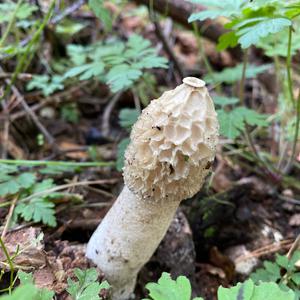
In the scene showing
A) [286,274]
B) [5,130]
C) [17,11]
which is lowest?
[286,274]

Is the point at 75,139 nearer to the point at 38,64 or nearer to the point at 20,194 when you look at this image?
the point at 38,64

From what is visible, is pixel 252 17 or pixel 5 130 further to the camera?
pixel 5 130

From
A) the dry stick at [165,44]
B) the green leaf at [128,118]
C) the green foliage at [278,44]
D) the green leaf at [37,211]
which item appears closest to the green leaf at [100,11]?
the green leaf at [128,118]

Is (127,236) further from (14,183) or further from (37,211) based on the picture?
(14,183)

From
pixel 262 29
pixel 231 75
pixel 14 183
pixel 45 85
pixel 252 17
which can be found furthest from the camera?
pixel 231 75

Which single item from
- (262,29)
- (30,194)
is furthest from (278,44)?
(30,194)

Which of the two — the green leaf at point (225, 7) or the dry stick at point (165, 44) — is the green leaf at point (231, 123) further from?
the dry stick at point (165, 44)

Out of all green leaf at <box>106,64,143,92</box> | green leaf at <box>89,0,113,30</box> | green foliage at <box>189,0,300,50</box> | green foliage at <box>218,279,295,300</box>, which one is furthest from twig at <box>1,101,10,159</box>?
green foliage at <box>218,279,295,300</box>
